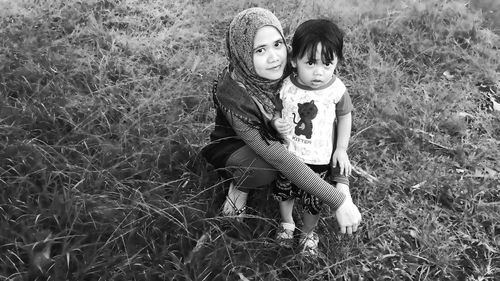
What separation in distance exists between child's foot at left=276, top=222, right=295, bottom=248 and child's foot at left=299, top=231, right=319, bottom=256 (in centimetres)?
6

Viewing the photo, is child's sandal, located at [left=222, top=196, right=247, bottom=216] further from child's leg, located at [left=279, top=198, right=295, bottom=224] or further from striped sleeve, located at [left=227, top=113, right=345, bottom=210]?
striped sleeve, located at [left=227, top=113, right=345, bottom=210]

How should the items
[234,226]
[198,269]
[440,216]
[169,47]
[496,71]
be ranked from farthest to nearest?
[496,71] → [169,47] → [440,216] → [234,226] → [198,269]

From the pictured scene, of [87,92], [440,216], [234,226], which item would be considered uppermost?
[87,92]

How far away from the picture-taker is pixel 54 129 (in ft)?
8.91

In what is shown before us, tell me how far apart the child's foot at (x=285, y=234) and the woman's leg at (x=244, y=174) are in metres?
0.22

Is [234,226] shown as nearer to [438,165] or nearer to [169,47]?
[438,165]

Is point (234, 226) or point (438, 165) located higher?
point (234, 226)

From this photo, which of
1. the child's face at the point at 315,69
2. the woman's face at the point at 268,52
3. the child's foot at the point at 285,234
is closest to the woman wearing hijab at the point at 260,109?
the woman's face at the point at 268,52

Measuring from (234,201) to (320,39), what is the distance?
91cm

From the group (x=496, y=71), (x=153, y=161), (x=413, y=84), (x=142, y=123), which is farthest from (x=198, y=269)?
(x=496, y=71)

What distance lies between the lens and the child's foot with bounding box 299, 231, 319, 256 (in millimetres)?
2415

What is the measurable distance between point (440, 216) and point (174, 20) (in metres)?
2.42

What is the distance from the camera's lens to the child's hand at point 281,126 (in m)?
2.25

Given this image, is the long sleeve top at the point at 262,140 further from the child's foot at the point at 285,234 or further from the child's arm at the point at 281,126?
the child's foot at the point at 285,234
